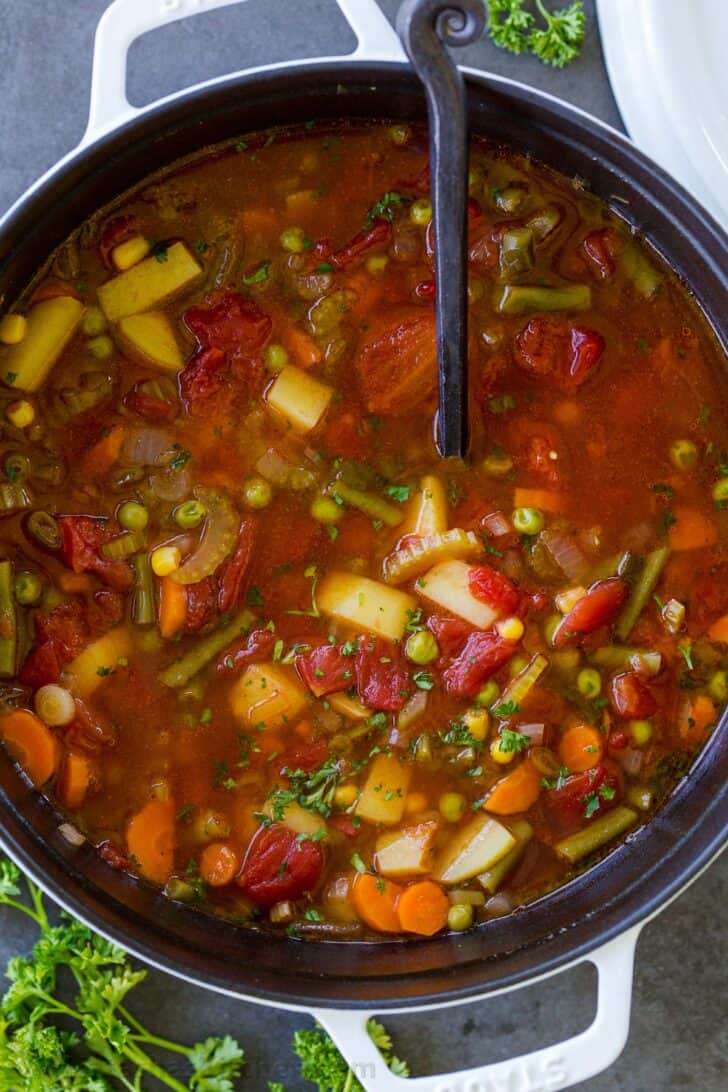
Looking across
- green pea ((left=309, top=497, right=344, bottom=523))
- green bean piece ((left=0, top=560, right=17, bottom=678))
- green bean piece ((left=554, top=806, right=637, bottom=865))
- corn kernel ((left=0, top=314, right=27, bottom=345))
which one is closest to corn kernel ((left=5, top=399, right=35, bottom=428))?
corn kernel ((left=0, top=314, right=27, bottom=345))

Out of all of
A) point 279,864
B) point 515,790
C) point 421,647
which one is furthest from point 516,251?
point 279,864

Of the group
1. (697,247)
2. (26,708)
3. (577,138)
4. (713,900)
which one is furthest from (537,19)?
(713,900)

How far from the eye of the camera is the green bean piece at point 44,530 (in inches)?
136

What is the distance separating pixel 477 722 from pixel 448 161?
5.46ft

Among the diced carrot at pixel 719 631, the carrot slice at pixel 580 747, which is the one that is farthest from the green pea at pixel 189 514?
the diced carrot at pixel 719 631

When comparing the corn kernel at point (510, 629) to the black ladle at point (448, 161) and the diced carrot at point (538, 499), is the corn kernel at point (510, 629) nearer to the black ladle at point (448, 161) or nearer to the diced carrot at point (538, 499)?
the diced carrot at point (538, 499)

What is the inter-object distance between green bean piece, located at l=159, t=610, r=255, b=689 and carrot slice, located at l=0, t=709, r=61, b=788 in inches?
15.1

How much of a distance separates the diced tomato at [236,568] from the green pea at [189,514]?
0.42ft

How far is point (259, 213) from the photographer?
3.48 meters

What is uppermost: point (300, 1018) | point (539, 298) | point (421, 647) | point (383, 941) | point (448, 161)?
point (448, 161)

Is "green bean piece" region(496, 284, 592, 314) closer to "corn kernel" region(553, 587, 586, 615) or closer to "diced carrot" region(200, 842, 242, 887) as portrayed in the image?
"corn kernel" region(553, 587, 586, 615)

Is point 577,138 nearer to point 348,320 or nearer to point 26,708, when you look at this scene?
point 348,320

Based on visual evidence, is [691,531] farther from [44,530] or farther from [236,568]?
[44,530]

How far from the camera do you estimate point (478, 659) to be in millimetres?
3580
